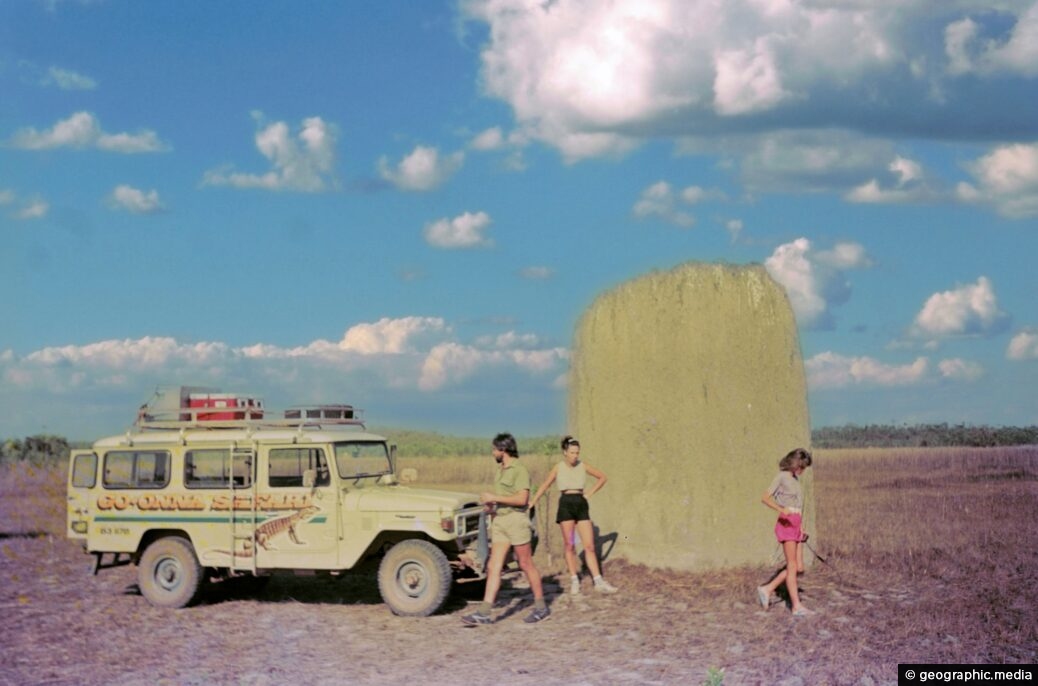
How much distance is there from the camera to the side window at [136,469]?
44.5 feet

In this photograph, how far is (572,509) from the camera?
13.2 meters

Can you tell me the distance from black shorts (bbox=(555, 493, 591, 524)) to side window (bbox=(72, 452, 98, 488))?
A: 6.04 metres

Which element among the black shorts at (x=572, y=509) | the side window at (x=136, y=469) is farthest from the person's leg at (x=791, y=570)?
the side window at (x=136, y=469)

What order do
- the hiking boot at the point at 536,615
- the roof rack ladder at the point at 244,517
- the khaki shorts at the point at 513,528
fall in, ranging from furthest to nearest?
the roof rack ladder at the point at 244,517 → the hiking boot at the point at 536,615 → the khaki shorts at the point at 513,528

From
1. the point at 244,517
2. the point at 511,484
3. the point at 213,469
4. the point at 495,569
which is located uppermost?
the point at 213,469

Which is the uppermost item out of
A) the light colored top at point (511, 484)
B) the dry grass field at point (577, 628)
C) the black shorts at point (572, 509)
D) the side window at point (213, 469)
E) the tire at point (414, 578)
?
the side window at point (213, 469)

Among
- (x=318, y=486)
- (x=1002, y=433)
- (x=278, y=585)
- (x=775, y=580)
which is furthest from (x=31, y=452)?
(x=1002, y=433)

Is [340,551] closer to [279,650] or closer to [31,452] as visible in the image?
[279,650]

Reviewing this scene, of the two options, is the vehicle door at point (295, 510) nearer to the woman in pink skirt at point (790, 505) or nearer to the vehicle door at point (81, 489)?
the vehicle door at point (81, 489)

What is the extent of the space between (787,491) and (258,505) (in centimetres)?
620

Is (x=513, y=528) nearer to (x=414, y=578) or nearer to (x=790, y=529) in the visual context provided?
(x=414, y=578)

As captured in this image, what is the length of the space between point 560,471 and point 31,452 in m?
32.2

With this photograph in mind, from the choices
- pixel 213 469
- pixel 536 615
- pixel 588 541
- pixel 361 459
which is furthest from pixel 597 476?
pixel 213 469

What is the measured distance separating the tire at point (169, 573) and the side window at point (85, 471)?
1.23 meters
